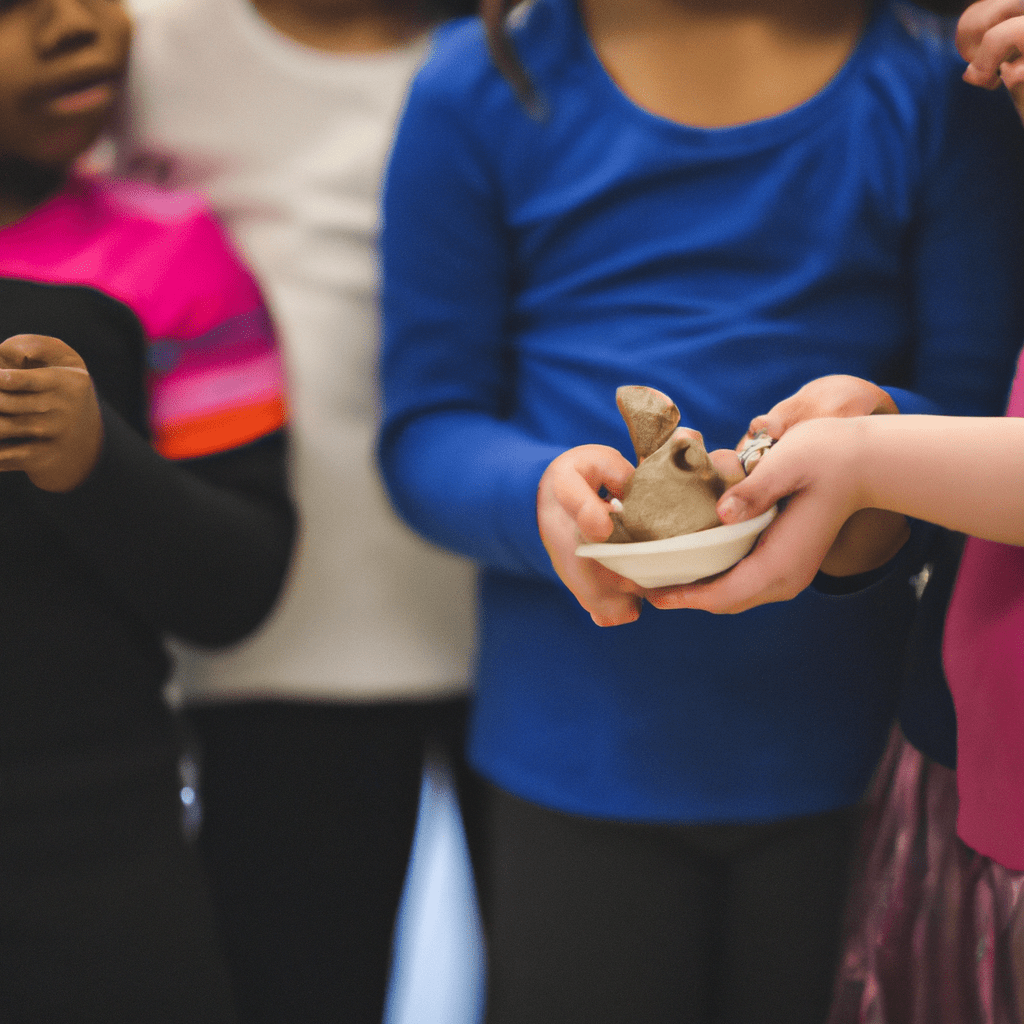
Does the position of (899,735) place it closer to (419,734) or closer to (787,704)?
(787,704)

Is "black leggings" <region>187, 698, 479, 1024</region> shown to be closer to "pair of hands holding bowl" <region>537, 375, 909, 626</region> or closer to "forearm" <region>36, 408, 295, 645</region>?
"forearm" <region>36, 408, 295, 645</region>

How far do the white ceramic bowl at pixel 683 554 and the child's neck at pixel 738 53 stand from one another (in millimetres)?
184

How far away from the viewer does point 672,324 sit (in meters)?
0.41

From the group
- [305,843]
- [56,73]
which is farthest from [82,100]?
[305,843]

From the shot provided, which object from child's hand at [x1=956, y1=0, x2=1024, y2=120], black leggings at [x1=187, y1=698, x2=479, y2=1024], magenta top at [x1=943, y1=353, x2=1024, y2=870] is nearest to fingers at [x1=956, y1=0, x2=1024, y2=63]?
child's hand at [x1=956, y1=0, x2=1024, y2=120]

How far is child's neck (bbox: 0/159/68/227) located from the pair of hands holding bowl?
0.24 metres

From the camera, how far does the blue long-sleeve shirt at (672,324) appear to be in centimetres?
40

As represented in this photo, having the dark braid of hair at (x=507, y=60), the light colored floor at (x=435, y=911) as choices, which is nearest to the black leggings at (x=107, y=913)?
the light colored floor at (x=435, y=911)

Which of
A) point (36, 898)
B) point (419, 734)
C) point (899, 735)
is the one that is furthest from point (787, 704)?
point (36, 898)

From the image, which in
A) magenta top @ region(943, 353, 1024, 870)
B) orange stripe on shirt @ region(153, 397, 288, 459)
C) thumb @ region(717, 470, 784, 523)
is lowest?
magenta top @ region(943, 353, 1024, 870)

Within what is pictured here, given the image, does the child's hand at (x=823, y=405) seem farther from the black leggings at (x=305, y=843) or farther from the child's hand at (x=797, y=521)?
the black leggings at (x=305, y=843)

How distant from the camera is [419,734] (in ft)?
1.76

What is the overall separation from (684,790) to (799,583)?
0.14m

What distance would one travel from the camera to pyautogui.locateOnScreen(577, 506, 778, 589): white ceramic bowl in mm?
301
